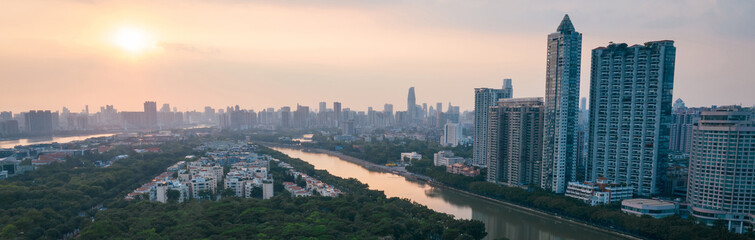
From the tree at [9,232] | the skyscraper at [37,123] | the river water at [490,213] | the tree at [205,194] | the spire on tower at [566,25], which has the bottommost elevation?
the river water at [490,213]

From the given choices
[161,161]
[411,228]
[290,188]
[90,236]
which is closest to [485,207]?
[411,228]

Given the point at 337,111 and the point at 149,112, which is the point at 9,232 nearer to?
the point at 149,112

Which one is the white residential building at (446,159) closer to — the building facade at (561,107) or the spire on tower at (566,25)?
the building facade at (561,107)

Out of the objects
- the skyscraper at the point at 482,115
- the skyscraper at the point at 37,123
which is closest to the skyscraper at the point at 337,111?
the skyscraper at the point at 37,123

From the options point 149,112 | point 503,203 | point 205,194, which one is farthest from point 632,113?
point 149,112

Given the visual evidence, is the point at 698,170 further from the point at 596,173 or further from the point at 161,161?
the point at 161,161

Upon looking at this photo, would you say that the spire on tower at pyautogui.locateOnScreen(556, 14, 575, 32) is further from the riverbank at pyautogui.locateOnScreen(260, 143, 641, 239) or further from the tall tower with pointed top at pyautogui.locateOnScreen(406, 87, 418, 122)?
the tall tower with pointed top at pyautogui.locateOnScreen(406, 87, 418, 122)
